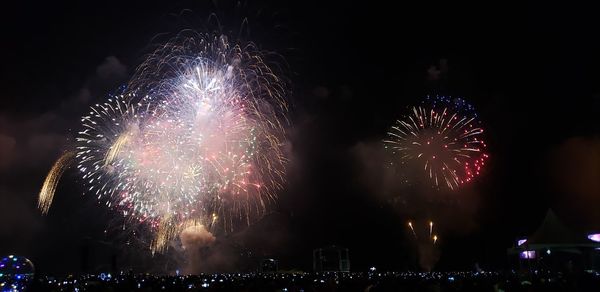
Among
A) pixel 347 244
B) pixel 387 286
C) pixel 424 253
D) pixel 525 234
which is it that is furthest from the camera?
pixel 347 244

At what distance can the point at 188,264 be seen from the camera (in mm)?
57531

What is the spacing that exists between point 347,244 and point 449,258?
14.2 meters

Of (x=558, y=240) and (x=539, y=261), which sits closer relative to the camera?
(x=558, y=240)

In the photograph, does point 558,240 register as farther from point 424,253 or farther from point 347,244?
point 347,244

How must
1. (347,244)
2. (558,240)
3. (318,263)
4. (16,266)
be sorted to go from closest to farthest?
(16,266) < (558,240) < (318,263) < (347,244)

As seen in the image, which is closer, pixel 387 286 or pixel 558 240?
pixel 387 286

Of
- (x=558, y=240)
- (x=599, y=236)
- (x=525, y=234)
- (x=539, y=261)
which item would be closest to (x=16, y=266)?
(x=558, y=240)

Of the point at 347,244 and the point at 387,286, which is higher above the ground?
the point at 347,244

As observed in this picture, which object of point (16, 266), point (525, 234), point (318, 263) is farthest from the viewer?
point (318, 263)

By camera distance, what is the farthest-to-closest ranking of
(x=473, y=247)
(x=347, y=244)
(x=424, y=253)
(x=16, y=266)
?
(x=347, y=244) → (x=424, y=253) → (x=473, y=247) → (x=16, y=266)

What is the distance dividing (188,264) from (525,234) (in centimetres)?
3350

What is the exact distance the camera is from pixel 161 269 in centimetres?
6081

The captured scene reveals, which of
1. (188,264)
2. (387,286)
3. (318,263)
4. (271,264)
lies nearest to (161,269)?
(188,264)

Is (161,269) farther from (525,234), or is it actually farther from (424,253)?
(525,234)
